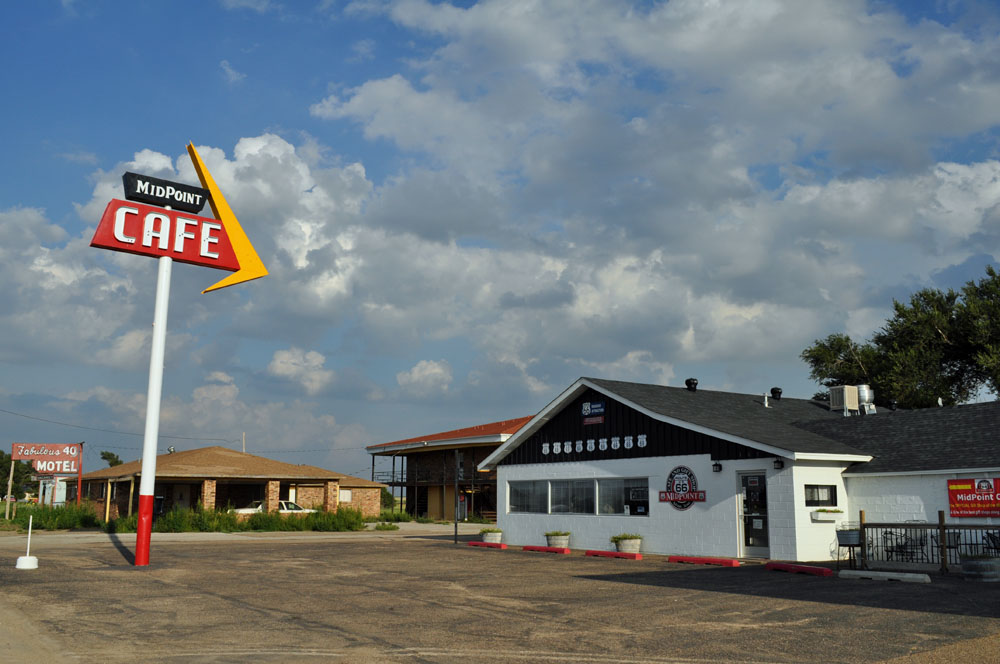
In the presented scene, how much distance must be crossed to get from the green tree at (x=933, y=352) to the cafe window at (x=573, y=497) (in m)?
26.4

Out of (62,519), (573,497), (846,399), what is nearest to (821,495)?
(573,497)

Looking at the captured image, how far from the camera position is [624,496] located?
26844mm

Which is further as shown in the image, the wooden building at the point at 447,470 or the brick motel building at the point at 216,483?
the wooden building at the point at 447,470

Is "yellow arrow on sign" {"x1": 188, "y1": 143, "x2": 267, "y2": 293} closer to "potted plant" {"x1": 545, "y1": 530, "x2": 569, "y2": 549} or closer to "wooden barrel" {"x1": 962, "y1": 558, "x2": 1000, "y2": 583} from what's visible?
"potted plant" {"x1": 545, "y1": 530, "x2": 569, "y2": 549}

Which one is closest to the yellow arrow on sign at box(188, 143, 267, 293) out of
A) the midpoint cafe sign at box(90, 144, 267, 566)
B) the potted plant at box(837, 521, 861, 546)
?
the midpoint cafe sign at box(90, 144, 267, 566)

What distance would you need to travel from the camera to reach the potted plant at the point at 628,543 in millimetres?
25375

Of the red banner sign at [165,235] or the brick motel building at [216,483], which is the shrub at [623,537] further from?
the brick motel building at [216,483]

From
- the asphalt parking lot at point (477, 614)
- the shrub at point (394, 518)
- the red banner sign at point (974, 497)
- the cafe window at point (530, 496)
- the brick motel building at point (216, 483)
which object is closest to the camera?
the asphalt parking lot at point (477, 614)

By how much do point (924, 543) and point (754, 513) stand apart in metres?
4.22

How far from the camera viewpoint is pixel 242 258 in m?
23.8

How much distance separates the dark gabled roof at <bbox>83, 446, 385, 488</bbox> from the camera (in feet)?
143

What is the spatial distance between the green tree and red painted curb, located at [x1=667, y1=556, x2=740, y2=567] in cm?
2893

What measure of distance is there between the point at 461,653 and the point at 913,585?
428 inches

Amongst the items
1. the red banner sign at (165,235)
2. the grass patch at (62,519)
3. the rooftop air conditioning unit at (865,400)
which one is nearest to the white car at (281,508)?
the grass patch at (62,519)
